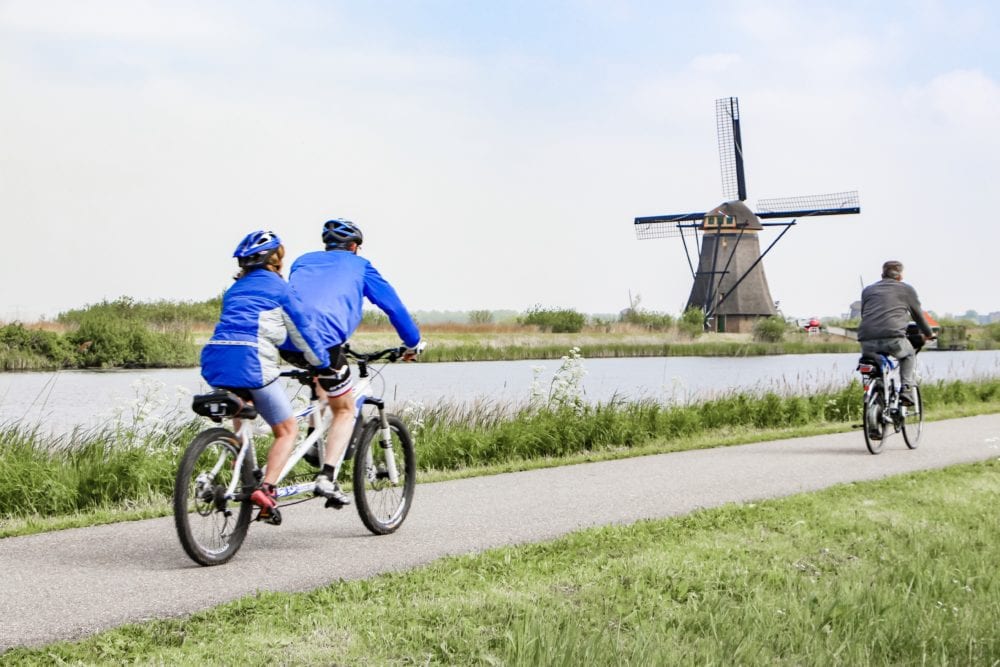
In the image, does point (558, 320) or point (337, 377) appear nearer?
point (337, 377)

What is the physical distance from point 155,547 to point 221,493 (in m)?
0.95

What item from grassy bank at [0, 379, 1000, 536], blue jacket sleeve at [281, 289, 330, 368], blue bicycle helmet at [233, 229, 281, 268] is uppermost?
blue bicycle helmet at [233, 229, 281, 268]

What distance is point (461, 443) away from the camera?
10.8m

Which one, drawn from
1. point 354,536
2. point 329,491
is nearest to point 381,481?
point 354,536

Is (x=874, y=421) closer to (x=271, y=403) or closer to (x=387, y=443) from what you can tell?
(x=387, y=443)

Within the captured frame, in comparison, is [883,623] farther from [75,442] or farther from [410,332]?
[75,442]

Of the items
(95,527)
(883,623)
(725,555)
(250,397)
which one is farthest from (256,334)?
(883,623)

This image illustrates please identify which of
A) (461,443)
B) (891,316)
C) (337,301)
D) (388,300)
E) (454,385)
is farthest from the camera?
(454,385)

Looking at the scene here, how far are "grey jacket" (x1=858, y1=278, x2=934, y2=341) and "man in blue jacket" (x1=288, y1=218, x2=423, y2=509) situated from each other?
6.89 m

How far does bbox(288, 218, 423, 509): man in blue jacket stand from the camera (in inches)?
246

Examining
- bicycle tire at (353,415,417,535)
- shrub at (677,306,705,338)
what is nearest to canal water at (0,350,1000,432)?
bicycle tire at (353,415,417,535)

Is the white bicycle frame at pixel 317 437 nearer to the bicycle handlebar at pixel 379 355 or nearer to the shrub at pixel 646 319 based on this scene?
the bicycle handlebar at pixel 379 355

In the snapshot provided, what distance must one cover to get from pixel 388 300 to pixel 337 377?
1.94ft

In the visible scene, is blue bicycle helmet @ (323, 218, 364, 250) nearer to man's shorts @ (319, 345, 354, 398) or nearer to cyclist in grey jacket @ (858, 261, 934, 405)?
man's shorts @ (319, 345, 354, 398)
